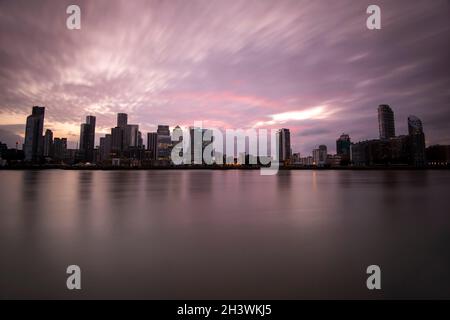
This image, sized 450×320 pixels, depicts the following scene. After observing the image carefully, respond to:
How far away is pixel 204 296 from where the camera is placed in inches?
207

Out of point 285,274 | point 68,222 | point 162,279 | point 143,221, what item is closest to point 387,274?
point 285,274

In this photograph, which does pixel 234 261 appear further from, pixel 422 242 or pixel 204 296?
pixel 422 242

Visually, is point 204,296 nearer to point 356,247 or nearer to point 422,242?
point 356,247

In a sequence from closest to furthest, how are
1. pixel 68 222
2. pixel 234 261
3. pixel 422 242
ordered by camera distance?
1. pixel 234 261
2. pixel 422 242
3. pixel 68 222

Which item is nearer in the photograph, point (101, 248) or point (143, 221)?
point (101, 248)

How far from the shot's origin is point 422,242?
8.98 m

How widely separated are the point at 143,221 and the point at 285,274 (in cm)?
844

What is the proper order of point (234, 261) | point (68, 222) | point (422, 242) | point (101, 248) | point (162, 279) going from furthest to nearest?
point (68, 222), point (422, 242), point (101, 248), point (234, 261), point (162, 279)
